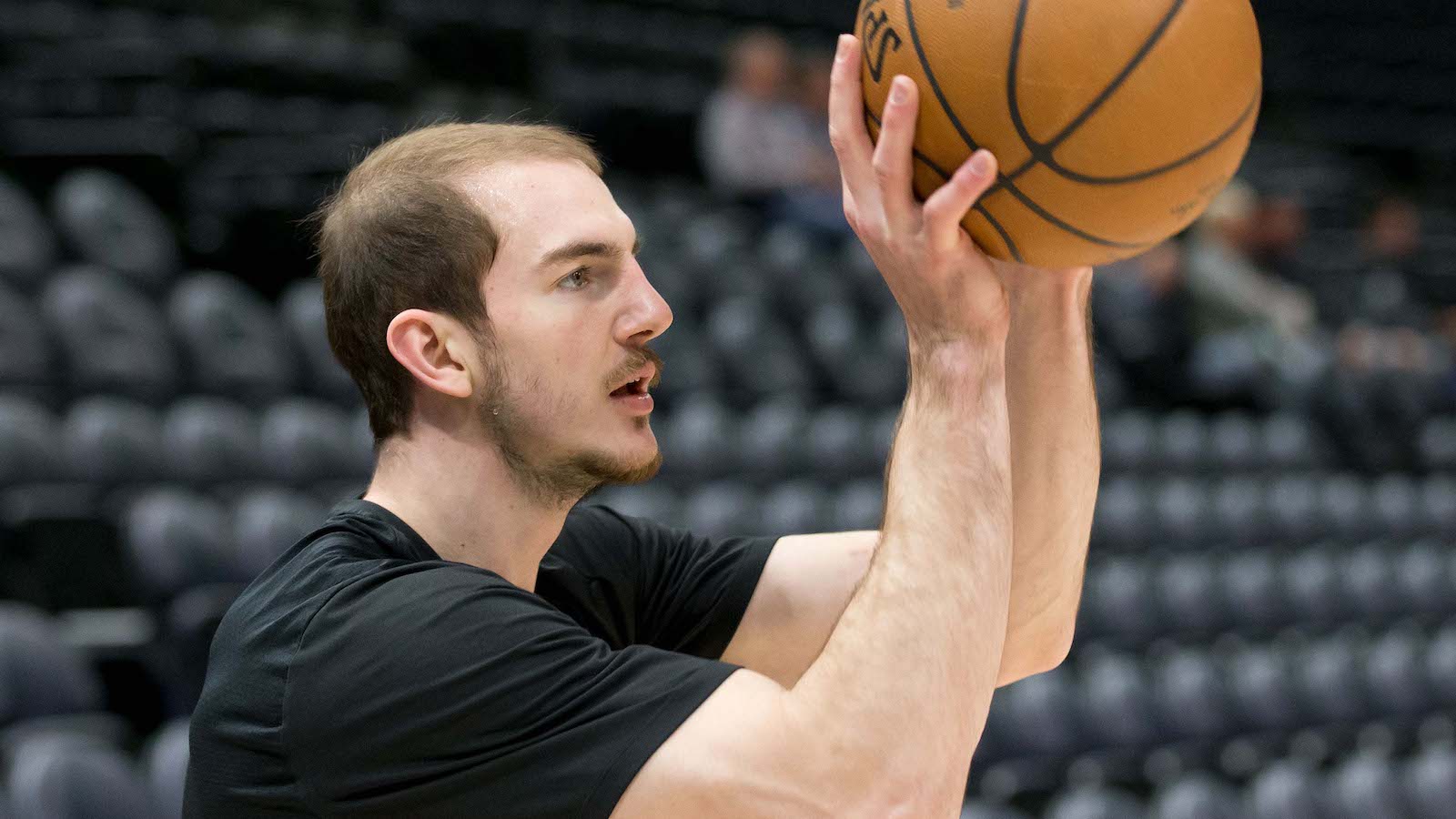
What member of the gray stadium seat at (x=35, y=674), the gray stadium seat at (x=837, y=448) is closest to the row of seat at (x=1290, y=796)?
the gray stadium seat at (x=837, y=448)

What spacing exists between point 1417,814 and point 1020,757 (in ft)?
4.03

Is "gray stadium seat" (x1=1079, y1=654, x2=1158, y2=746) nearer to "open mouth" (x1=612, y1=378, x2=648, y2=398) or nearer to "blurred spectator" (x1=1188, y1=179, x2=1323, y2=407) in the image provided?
"blurred spectator" (x1=1188, y1=179, x2=1323, y2=407)

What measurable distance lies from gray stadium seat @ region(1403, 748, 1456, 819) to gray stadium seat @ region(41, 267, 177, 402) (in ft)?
14.0

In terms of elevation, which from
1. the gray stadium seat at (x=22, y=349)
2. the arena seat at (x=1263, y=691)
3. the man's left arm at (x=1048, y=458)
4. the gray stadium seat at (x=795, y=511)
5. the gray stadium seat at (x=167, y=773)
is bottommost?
the arena seat at (x=1263, y=691)

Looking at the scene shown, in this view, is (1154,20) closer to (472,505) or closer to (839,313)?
(472,505)

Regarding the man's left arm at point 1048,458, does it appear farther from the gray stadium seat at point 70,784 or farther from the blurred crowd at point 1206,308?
the blurred crowd at point 1206,308

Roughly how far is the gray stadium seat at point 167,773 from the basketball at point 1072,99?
205 cm

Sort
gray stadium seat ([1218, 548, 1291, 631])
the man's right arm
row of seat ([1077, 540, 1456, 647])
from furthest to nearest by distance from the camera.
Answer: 1. gray stadium seat ([1218, 548, 1291, 631])
2. row of seat ([1077, 540, 1456, 647])
3. the man's right arm

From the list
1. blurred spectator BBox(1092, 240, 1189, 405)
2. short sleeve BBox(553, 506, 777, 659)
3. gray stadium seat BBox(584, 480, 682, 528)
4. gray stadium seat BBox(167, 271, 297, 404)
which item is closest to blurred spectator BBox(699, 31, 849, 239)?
blurred spectator BBox(1092, 240, 1189, 405)

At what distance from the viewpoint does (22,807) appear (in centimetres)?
271

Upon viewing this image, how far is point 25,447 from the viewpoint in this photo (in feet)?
14.4

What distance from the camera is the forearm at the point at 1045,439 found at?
5.86ft

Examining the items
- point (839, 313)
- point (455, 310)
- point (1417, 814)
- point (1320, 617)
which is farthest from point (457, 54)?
point (455, 310)

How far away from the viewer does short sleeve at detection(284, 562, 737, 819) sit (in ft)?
4.63
